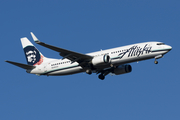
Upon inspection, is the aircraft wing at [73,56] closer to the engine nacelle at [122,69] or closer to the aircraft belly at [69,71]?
the aircraft belly at [69,71]

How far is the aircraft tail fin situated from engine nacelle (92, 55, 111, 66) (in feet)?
38.0

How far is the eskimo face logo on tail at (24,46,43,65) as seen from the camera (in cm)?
5587

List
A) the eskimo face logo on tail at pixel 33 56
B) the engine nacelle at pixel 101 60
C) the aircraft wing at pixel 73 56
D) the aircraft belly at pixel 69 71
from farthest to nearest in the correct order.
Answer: the eskimo face logo on tail at pixel 33 56 < the aircraft belly at pixel 69 71 < the engine nacelle at pixel 101 60 < the aircraft wing at pixel 73 56

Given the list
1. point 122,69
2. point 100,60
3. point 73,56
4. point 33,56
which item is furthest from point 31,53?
point 122,69

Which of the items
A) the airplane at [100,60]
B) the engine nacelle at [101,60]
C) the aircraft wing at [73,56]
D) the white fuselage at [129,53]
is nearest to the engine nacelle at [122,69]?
the airplane at [100,60]

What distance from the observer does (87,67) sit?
49.4 metres

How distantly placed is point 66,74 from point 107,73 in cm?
732

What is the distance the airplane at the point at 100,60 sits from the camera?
4712cm

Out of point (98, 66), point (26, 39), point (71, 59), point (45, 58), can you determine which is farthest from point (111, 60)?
point (26, 39)

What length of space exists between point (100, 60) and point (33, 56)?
1466 cm

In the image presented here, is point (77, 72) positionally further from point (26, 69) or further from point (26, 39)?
point (26, 39)

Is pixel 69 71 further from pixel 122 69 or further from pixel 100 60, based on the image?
pixel 122 69

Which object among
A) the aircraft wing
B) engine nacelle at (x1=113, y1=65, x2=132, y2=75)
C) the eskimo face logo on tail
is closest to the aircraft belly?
the aircraft wing

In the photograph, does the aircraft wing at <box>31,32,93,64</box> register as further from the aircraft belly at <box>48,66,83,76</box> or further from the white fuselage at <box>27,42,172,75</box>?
the aircraft belly at <box>48,66,83,76</box>
